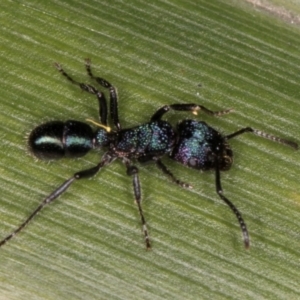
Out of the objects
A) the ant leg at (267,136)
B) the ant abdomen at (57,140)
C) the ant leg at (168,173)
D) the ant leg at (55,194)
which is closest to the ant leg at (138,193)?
the ant leg at (168,173)

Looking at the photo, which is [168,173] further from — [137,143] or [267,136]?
[267,136]

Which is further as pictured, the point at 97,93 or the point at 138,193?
the point at 97,93

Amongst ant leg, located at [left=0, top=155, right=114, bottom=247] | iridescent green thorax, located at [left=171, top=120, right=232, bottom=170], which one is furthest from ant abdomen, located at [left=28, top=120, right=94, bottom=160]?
iridescent green thorax, located at [left=171, top=120, right=232, bottom=170]

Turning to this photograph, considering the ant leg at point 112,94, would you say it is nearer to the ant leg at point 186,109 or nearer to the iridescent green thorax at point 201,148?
the ant leg at point 186,109

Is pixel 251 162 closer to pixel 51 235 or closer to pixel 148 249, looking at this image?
pixel 148 249

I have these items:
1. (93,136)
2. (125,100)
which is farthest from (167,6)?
(93,136)

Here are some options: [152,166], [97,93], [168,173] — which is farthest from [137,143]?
[97,93]

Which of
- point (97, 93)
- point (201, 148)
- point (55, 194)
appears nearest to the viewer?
point (55, 194)

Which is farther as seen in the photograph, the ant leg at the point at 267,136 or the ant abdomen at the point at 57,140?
the ant leg at the point at 267,136
